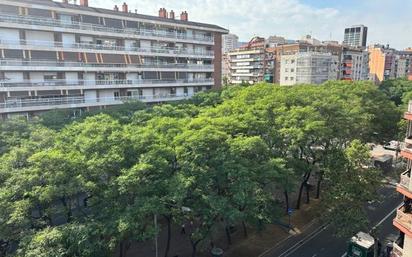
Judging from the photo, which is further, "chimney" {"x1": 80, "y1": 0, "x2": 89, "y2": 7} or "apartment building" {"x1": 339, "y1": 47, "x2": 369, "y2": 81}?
"apartment building" {"x1": 339, "y1": 47, "x2": 369, "y2": 81}

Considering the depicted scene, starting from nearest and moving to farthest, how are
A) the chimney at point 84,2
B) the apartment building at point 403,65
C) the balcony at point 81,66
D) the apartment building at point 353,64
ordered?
1. the balcony at point 81,66
2. the chimney at point 84,2
3. the apartment building at point 353,64
4. the apartment building at point 403,65

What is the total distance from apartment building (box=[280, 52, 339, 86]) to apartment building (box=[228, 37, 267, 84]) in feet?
45.9

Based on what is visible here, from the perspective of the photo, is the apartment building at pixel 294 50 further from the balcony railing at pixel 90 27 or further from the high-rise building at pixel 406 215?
the high-rise building at pixel 406 215

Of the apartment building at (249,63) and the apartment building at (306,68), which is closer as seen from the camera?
the apartment building at (306,68)

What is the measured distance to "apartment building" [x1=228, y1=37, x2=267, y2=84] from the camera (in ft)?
370

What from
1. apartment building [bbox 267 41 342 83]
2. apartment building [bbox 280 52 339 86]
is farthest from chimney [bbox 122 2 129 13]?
apartment building [bbox 267 41 342 83]

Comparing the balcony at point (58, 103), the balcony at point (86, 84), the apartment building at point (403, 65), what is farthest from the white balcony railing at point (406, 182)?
the apartment building at point (403, 65)

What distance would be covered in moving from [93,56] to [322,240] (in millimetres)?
40800

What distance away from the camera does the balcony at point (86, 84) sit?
4181 cm

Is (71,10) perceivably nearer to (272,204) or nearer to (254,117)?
(254,117)

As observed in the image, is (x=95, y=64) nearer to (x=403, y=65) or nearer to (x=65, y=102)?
(x=65, y=102)

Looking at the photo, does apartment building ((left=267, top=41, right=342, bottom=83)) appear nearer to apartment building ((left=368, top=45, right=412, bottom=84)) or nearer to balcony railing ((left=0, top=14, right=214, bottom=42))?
apartment building ((left=368, top=45, right=412, bottom=84))

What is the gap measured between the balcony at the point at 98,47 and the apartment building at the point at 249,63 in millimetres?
50084

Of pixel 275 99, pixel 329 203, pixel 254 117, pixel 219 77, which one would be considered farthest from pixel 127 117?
pixel 219 77
